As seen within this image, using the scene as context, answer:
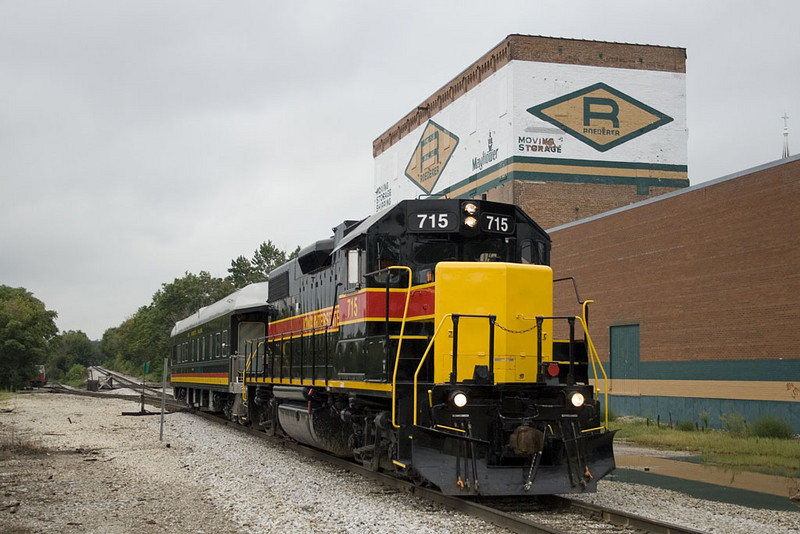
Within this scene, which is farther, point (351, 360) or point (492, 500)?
point (351, 360)

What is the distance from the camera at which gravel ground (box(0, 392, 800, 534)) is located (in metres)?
8.23

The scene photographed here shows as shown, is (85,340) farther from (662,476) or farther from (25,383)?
(662,476)

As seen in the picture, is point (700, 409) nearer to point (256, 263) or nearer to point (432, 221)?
point (432, 221)

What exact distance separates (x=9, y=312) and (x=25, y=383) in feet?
23.2

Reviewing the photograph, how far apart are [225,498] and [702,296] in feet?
57.6

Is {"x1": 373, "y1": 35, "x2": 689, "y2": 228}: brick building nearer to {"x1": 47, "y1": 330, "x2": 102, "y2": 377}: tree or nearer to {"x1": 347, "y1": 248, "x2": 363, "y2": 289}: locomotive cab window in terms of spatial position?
{"x1": 347, "y1": 248, "x2": 363, "y2": 289}: locomotive cab window

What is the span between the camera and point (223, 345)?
20.9 m

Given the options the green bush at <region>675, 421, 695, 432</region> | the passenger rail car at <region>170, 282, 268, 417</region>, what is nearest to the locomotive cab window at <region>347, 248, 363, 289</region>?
the passenger rail car at <region>170, 282, 268, 417</region>

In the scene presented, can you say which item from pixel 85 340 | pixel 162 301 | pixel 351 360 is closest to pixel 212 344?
pixel 351 360

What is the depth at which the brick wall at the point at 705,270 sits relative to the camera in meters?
20.4

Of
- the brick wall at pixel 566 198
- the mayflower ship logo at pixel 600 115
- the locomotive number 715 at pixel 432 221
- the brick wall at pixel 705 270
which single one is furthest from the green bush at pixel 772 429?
the mayflower ship logo at pixel 600 115

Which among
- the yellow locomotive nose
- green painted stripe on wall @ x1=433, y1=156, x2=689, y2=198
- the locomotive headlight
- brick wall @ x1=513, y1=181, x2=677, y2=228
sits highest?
green painted stripe on wall @ x1=433, y1=156, x2=689, y2=198

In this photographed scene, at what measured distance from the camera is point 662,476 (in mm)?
12445

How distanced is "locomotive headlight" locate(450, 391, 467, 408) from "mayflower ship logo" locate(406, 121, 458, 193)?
122ft
